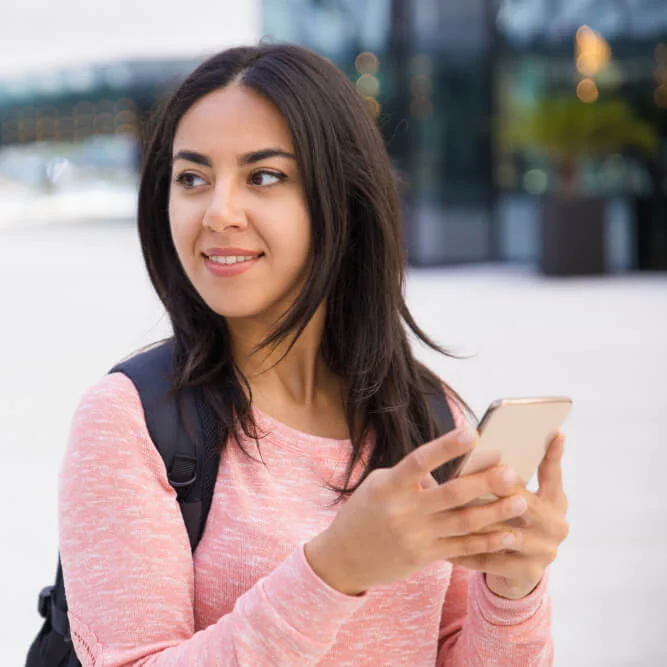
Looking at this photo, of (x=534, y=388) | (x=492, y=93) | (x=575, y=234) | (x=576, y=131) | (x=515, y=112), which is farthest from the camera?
(x=492, y=93)

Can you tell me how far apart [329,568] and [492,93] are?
15.9 meters

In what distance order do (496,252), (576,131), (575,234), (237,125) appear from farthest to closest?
(496,252), (575,234), (576,131), (237,125)

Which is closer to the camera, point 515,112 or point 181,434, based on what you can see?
point 181,434

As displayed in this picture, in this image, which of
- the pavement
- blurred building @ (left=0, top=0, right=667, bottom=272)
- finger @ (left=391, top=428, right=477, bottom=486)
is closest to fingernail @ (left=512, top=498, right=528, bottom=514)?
finger @ (left=391, top=428, right=477, bottom=486)

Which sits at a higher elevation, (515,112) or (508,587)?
(515,112)

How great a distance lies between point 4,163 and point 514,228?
2916 cm

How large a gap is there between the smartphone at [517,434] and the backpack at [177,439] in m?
0.39

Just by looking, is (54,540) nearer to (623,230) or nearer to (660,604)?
(660,604)

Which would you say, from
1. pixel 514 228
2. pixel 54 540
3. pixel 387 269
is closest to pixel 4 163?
pixel 514 228

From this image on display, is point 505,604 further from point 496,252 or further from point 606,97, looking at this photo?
point 496,252

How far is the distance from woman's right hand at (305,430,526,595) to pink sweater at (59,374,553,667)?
0.04 meters

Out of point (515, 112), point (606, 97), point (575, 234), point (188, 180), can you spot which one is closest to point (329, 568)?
point (188, 180)

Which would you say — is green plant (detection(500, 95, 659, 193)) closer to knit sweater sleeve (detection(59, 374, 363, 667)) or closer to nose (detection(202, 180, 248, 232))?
nose (detection(202, 180, 248, 232))

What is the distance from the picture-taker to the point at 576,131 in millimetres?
14164
